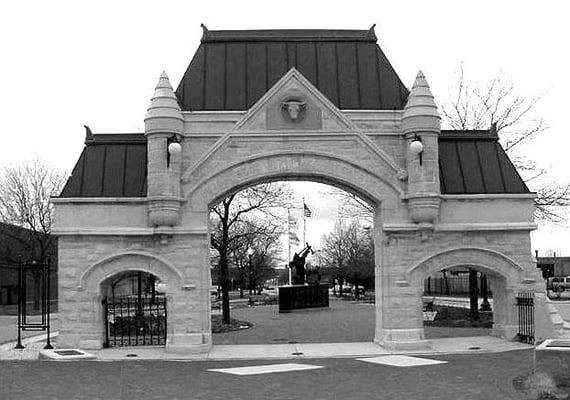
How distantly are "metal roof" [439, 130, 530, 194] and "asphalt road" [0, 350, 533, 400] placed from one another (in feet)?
15.5

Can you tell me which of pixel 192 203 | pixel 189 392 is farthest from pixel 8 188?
pixel 189 392

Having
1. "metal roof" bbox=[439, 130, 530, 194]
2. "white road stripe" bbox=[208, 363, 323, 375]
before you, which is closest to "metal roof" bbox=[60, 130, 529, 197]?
"metal roof" bbox=[439, 130, 530, 194]

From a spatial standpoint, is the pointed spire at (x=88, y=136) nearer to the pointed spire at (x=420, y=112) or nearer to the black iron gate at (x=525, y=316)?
the pointed spire at (x=420, y=112)

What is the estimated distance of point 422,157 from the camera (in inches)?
774

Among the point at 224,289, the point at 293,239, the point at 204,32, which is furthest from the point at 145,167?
the point at 293,239

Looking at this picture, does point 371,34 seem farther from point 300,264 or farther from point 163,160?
point 300,264

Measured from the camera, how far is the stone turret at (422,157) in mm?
19531

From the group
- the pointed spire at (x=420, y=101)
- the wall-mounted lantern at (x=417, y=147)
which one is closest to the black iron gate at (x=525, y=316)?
the wall-mounted lantern at (x=417, y=147)

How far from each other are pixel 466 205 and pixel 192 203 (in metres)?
7.31

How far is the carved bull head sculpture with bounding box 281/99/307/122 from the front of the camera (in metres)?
19.8

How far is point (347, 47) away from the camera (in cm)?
2162

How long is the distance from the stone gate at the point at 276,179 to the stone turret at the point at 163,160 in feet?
0.10

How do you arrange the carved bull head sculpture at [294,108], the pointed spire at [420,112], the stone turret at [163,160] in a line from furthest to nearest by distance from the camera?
the carved bull head sculpture at [294,108]
the pointed spire at [420,112]
the stone turret at [163,160]

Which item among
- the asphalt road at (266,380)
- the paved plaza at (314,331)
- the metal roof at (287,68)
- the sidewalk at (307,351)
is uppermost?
the metal roof at (287,68)
